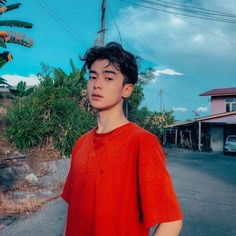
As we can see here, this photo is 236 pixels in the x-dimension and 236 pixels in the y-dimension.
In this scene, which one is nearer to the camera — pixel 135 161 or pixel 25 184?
pixel 135 161

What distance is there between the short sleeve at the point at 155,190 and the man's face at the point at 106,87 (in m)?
0.39

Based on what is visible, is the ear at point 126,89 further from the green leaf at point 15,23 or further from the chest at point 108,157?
the green leaf at point 15,23

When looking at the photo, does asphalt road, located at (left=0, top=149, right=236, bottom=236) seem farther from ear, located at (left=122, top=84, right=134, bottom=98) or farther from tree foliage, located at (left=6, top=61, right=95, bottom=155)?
tree foliage, located at (left=6, top=61, right=95, bottom=155)

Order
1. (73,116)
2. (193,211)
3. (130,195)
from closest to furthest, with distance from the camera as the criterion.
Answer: (130,195), (193,211), (73,116)

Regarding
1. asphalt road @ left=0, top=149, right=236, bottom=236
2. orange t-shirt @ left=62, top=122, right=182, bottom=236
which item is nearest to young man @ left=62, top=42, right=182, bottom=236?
orange t-shirt @ left=62, top=122, right=182, bottom=236

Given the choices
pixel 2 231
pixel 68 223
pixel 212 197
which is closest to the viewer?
pixel 68 223

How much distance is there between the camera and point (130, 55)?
1.90m

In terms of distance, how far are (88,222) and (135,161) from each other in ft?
1.39

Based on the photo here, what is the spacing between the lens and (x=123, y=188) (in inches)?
61.6

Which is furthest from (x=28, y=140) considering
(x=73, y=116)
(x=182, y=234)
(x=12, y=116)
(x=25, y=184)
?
(x=182, y=234)

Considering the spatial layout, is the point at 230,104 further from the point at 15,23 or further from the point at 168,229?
the point at 168,229

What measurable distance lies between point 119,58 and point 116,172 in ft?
2.18

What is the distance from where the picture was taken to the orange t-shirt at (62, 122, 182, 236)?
4.84ft

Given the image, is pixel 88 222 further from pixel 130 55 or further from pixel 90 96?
pixel 130 55
